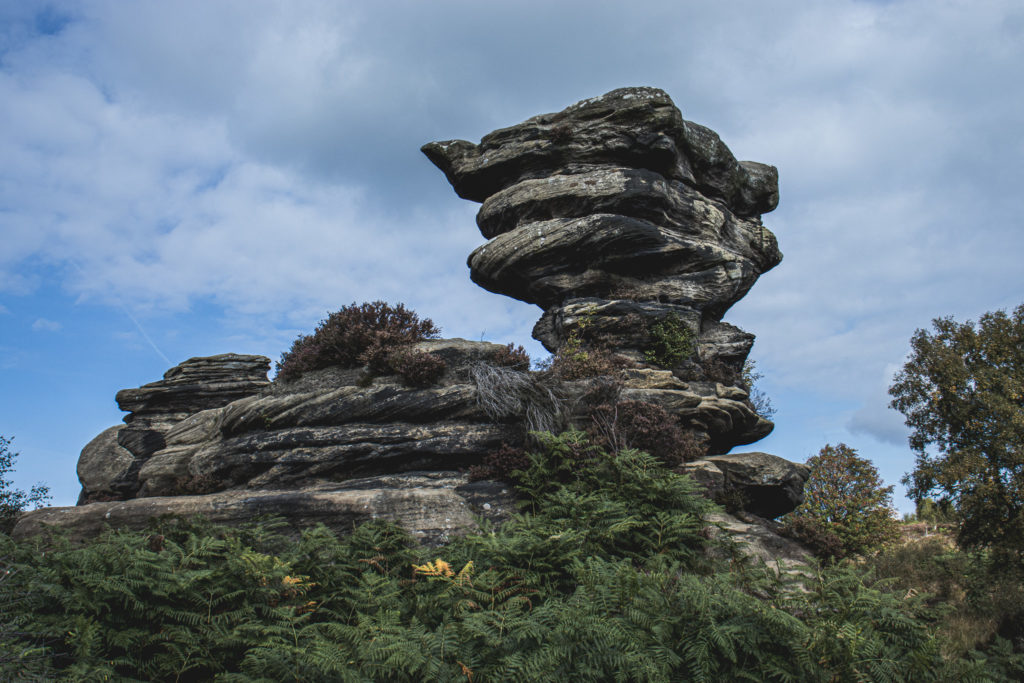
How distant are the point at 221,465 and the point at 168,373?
36.4 feet

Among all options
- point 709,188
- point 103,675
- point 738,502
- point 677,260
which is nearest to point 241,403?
point 103,675

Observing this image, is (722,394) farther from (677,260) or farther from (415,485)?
(415,485)

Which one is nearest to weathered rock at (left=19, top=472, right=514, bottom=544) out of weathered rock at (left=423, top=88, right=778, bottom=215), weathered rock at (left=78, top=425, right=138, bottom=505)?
weathered rock at (left=78, top=425, right=138, bottom=505)

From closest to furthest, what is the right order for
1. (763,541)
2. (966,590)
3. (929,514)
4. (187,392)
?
(763,541)
(966,590)
(187,392)
(929,514)

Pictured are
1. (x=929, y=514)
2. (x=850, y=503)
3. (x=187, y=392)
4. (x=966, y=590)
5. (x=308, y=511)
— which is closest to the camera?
(x=308, y=511)

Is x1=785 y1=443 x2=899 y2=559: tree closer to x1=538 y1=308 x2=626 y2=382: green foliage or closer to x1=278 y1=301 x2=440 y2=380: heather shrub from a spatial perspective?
x1=538 y1=308 x2=626 y2=382: green foliage

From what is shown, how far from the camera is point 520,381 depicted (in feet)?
43.6

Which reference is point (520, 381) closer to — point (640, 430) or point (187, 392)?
point (640, 430)

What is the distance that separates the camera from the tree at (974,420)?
40.2 feet

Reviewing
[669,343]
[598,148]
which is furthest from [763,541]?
[598,148]

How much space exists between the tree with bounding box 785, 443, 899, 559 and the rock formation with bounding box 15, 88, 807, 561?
3.20ft

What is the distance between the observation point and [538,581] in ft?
23.4

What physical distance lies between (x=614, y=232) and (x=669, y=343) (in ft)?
13.7

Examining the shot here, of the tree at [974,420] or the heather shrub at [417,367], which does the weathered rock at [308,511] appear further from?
the tree at [974,420]
